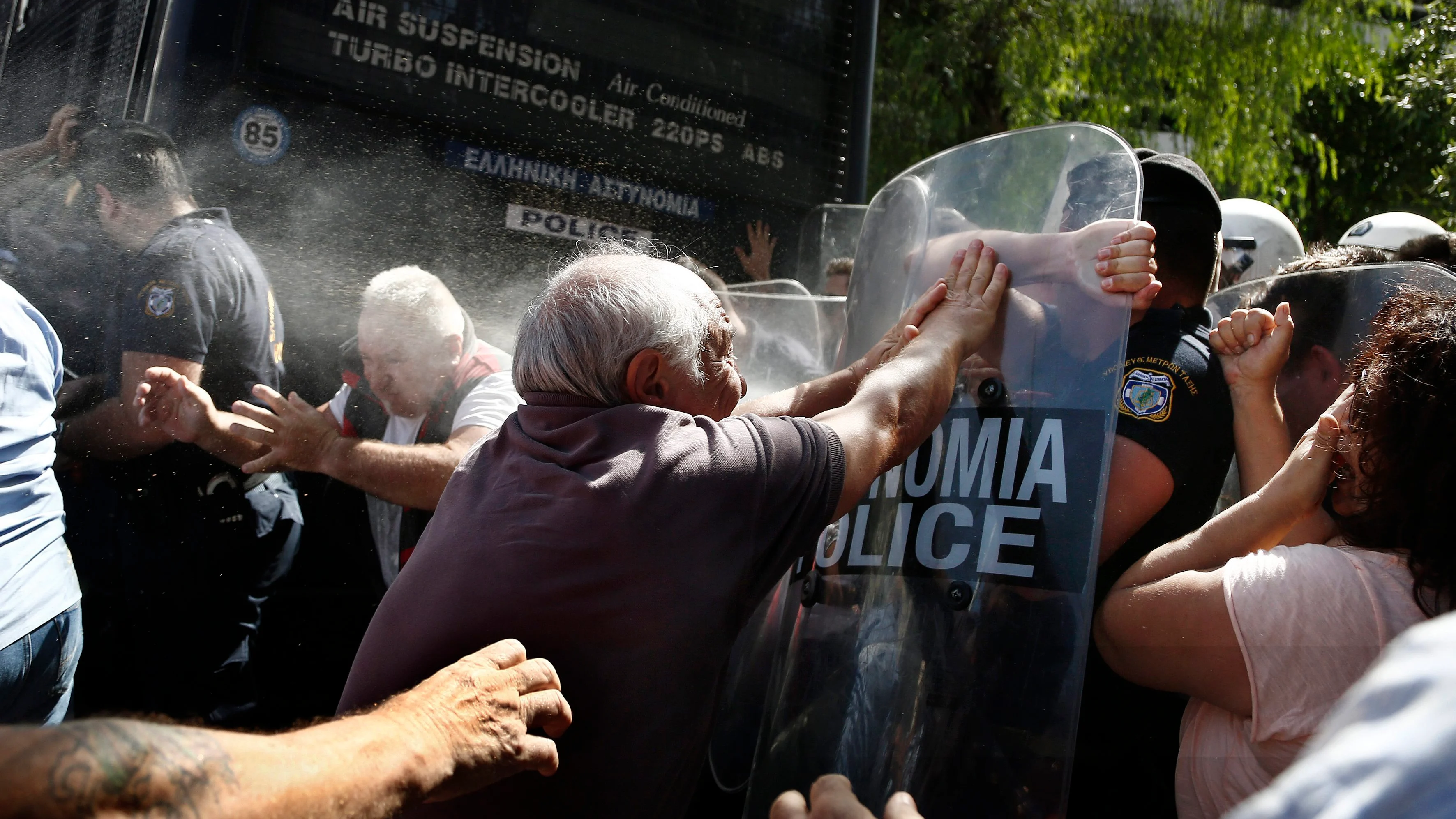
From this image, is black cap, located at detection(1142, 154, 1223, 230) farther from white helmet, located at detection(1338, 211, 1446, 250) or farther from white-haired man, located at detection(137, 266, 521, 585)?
white helmet, located at detection(1338, 211, 1446, 250)

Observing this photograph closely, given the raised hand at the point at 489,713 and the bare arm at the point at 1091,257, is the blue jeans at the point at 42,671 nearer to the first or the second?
the raised hand at the point at 489,713

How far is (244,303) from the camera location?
8.83ft

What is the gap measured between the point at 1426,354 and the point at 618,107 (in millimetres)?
2376

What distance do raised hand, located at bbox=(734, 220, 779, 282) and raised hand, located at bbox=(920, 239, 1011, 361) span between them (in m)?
1.58

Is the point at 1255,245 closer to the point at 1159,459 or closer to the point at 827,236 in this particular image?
the point at 827,236

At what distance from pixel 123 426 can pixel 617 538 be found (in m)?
1.79

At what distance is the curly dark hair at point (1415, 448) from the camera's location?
1.43 meters

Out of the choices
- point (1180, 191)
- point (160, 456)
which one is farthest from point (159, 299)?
point (1180, 191)

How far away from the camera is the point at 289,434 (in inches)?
96.8

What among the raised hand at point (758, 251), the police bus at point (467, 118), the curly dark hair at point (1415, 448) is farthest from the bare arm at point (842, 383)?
the raised hand at point (758, 251)

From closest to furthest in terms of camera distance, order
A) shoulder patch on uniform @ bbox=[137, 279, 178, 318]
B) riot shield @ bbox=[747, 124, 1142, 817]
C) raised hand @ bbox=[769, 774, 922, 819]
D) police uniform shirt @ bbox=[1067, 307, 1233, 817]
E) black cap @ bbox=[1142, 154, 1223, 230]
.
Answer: raised hand @ bbox=[769, 774, 922, 819], riot shield @ bbox=[747, 124, 1142, 817], police uniform shirt @ bbox=[1067, 307, 1233, 817], black cap @ bbox=[1142, 154, 1223, 230], shoulder patch on uniform @ bbox=[137, 279, 178, 318]

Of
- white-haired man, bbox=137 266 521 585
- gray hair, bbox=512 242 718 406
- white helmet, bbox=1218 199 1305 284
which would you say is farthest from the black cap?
white helmet, bbox=1218 199 1305 284

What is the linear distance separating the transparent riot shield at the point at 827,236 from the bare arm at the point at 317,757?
260 centimetres

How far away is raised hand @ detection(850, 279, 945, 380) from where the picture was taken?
201 centimetres
